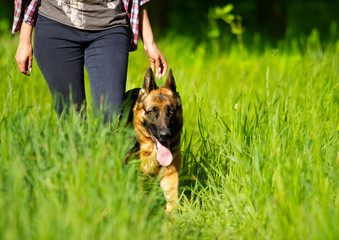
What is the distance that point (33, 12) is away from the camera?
3150 millimetres

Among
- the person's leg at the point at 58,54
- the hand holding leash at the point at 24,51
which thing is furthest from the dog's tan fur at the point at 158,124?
the hand holding leash at the point at 24,51

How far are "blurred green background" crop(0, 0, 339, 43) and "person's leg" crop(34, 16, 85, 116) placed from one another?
6276mm

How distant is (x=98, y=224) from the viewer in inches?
87.3

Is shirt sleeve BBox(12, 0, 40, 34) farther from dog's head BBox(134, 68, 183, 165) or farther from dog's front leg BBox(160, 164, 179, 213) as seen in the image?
dog's front leg BBox(160, 164, 179, 213)

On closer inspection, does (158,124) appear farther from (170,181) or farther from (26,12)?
(26,12)

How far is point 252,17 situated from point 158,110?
14.8 m

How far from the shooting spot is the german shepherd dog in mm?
3504

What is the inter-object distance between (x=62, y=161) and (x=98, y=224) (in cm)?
50

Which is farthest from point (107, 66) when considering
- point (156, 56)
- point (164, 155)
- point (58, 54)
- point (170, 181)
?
point (170, 181)

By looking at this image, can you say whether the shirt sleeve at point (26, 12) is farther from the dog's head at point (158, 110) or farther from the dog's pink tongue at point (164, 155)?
the dog's pink tongue at point (164, 155)

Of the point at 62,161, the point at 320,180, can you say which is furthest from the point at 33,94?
the point at 320,180

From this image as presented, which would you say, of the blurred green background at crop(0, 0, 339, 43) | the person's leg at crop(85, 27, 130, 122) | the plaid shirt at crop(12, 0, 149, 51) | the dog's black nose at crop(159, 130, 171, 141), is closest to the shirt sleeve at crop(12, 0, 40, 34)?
the plaid shirt at crop(12, 0, 149, 51)

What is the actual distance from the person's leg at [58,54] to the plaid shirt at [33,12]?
134 mm

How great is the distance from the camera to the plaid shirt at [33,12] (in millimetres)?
3146
